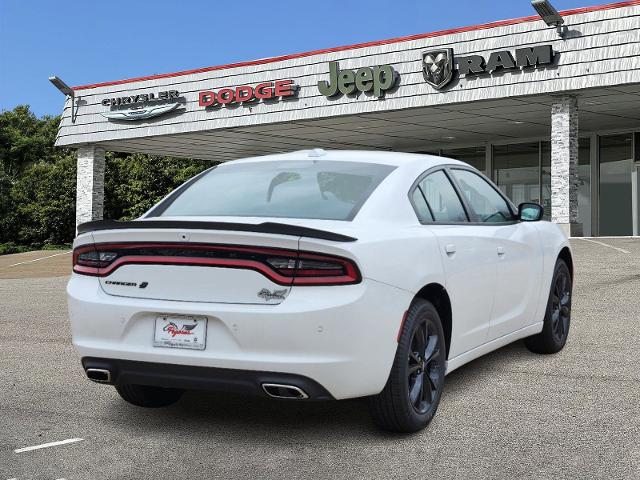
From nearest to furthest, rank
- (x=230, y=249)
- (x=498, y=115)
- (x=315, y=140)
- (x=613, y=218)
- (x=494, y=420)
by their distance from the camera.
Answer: (x=230, y=249)
(x=494, y=420)
(x=498, y=115)
(x=613, y=218)
(x=315, y=140)

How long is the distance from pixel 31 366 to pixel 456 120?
20.6 meters

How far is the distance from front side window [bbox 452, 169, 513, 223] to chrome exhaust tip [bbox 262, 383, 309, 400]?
2172 millimetres

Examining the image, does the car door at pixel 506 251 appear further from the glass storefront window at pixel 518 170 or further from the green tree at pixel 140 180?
the green tree at pixel 140 180

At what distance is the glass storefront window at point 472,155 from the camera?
31.0 m

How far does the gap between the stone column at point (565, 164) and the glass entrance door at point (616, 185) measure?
580 cm

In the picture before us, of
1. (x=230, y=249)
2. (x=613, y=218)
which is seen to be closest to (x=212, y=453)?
(x=230, y=249)

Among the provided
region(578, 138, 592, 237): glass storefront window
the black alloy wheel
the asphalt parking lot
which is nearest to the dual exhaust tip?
the asphalt parking lot

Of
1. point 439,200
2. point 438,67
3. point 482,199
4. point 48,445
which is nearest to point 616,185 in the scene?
point 438,67

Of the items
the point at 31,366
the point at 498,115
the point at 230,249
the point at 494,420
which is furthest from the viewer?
the point at 498,115

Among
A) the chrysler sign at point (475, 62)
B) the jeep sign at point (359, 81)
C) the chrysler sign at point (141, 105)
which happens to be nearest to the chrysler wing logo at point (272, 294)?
the chrysler sign at point (475, 62)

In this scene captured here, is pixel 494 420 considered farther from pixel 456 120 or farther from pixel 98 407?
pixel 456 120

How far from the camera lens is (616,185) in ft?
89.5

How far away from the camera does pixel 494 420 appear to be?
4.86 metres

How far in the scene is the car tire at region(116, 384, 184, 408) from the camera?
5.11 metres
